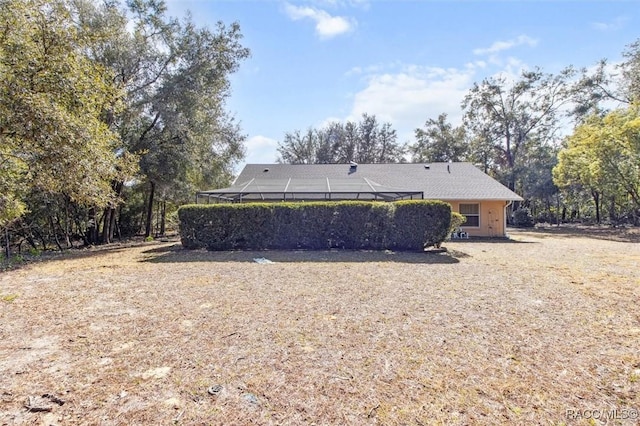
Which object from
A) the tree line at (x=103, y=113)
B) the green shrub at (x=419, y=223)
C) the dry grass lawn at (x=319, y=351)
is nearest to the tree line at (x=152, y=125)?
the tree line at (x=103, y=113)

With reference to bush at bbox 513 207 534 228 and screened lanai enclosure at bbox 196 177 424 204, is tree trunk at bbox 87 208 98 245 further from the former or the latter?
bush at bbox 513 207 534 228

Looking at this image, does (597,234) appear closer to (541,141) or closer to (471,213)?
(471,213)

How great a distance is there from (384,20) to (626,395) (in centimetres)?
982

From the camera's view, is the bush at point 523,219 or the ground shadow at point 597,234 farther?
the bush at point 523,219

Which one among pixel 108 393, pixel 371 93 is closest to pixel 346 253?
pixel 108 393

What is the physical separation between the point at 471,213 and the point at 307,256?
11.1 meters

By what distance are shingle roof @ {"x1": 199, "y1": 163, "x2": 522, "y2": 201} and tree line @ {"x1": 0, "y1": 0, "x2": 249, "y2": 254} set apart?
8.13ft

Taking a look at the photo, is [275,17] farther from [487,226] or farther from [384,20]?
[487,226]

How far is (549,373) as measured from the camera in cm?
261

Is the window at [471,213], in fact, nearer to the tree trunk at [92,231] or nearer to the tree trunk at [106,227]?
the tree trunk at [106,227]

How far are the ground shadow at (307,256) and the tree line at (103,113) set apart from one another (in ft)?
8.69

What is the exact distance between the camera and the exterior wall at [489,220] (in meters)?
16.3

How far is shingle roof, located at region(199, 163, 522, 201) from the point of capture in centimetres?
1606

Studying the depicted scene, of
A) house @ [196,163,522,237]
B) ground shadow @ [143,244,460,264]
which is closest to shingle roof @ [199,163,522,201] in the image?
house @ [196,163,522,237]
